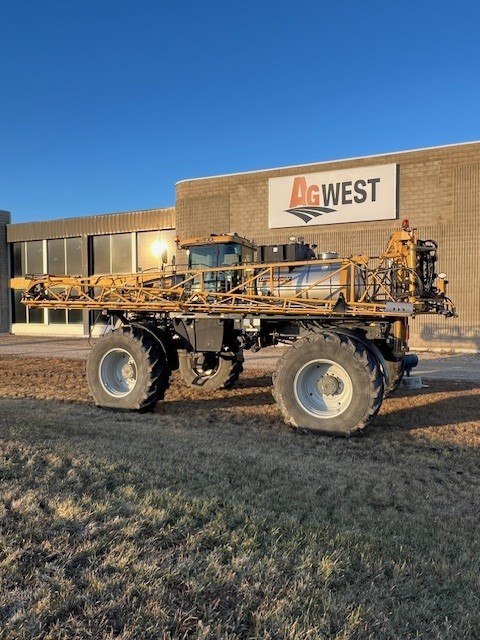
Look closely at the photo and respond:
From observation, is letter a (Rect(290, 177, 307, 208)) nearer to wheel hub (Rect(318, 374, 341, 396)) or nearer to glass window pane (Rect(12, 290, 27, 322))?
wheel hub (Rect(318, 374, 341, 396))

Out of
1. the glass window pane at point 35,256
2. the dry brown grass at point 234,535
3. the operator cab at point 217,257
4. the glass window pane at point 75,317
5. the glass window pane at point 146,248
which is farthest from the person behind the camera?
the glass window pane at point 35,256

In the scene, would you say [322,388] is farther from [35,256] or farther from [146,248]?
[35,256]

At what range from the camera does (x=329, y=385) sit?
6.98 m

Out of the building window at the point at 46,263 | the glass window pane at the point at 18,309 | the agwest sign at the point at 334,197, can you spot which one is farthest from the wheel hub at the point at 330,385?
the glass window pane at the point at 18,309

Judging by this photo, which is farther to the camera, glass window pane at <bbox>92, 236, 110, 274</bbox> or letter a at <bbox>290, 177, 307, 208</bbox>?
glass window pane at <bbox>92, 236, 110, 274</bbox>

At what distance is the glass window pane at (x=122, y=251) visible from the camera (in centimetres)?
2500

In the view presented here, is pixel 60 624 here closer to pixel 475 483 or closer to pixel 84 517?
pixel 84 517

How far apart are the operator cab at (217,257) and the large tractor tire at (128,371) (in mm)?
1275

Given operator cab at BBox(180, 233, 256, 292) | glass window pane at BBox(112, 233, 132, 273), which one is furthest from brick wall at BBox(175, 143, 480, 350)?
operator cab at BBox(180, 233, 256, 292)

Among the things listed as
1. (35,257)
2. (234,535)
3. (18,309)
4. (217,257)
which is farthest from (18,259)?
(234,535)

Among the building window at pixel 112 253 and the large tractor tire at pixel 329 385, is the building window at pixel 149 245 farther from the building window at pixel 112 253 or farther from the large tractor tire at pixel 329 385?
the large tractor tire at pixel 329 385

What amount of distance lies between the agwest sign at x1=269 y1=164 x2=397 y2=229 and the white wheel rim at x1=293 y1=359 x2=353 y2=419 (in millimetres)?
13230

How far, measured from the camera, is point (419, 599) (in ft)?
9.37

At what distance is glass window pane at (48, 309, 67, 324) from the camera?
1053 inches
